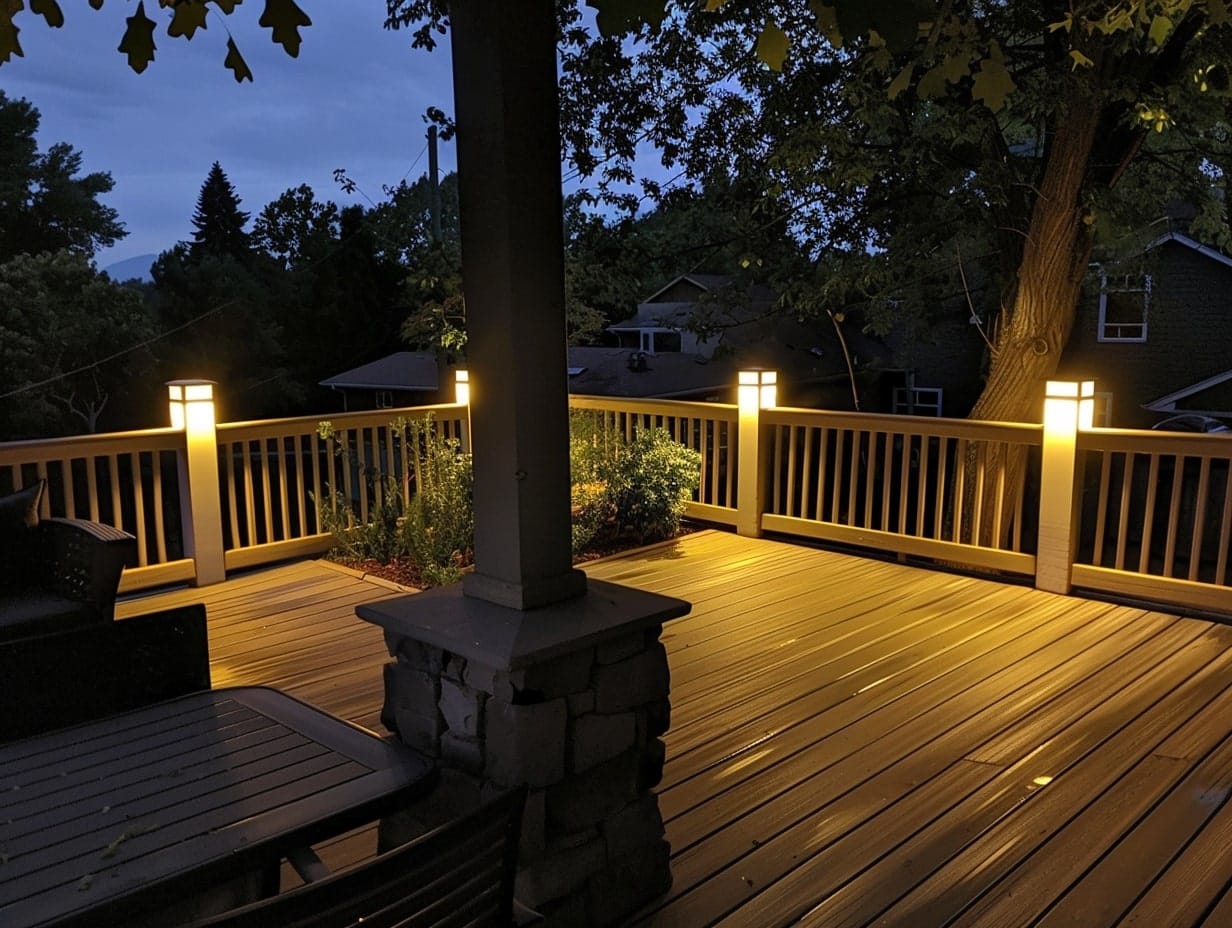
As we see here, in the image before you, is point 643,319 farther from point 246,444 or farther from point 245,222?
point 245,222

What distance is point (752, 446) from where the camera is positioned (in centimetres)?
627

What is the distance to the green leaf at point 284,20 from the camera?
5.37ft

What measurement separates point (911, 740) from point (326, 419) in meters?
3.95

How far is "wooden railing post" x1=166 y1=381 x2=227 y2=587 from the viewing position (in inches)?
205

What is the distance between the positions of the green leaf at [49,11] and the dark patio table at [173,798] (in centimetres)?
140

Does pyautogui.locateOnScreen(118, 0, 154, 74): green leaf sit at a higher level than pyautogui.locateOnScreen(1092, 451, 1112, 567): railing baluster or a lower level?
Result: higher

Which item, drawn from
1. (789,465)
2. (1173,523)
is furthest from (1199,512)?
(789,465)

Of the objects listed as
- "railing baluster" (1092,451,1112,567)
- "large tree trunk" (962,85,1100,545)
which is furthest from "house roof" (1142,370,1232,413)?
"railing baluster" (1092,451,1112,567)

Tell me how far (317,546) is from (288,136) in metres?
99.2

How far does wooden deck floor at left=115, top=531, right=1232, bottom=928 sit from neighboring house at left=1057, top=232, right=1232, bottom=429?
11.2 metres

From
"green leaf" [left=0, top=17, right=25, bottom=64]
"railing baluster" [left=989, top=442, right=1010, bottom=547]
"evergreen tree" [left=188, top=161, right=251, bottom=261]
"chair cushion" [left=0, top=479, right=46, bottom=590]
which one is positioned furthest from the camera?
"evergreen tree" [left=188, top=161, right=251, bottom=261]

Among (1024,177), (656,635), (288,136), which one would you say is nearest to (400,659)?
(656,635)

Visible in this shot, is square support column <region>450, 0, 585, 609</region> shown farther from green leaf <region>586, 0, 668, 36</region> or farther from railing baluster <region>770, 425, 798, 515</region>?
railing baluster <region>770, 425, 798, 515</region>

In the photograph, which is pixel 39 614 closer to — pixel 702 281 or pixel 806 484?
pixel 806 484
